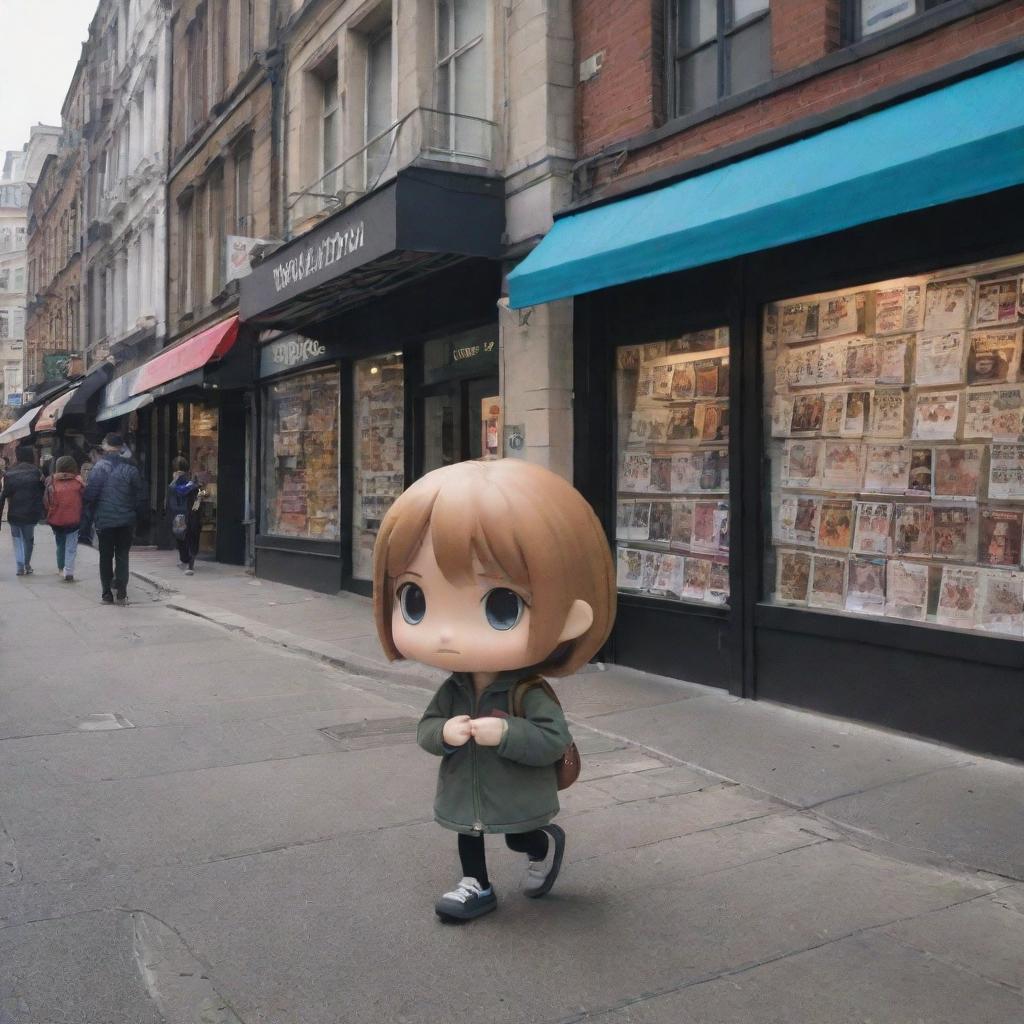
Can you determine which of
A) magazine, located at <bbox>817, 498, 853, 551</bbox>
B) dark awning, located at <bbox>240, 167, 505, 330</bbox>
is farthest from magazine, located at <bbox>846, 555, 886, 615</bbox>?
dark awning, located at <bbox>240, 167, 505, 330</bbox>

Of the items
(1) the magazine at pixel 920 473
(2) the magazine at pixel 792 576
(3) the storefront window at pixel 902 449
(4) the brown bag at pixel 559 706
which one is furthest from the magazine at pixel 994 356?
(4) the brown bag at pixel 559 706

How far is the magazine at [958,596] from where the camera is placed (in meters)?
6.16

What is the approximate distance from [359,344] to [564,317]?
15.6 ft

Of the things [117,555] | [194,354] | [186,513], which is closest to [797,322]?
[117,555]

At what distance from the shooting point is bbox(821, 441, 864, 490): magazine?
6906 mm

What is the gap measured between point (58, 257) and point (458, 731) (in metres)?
40.3

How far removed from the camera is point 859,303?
6801 millimetres

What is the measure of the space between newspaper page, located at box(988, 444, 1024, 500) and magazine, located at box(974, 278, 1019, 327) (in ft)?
2.45

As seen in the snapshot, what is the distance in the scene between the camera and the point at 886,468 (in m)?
6.72

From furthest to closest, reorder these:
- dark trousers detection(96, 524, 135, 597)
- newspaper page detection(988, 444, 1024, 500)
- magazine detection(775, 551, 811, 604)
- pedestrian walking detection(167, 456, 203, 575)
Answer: pedestrian walking detection(167, 456, 203, 575) < dark trousers detection(96, 524, 135, 597) < magazine detection(775, 551, 811, 604) < newspaper page detection(988, 444, 1024, 500)

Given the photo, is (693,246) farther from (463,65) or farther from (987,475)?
(463,65)

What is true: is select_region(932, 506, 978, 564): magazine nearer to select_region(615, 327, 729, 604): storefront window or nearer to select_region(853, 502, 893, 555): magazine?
select_region(853, 502, 893, 555): magazine

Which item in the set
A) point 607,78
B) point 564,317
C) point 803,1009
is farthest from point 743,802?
point 607,78

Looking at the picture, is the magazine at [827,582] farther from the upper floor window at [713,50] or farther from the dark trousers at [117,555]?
the dark trousers at [117,555]
